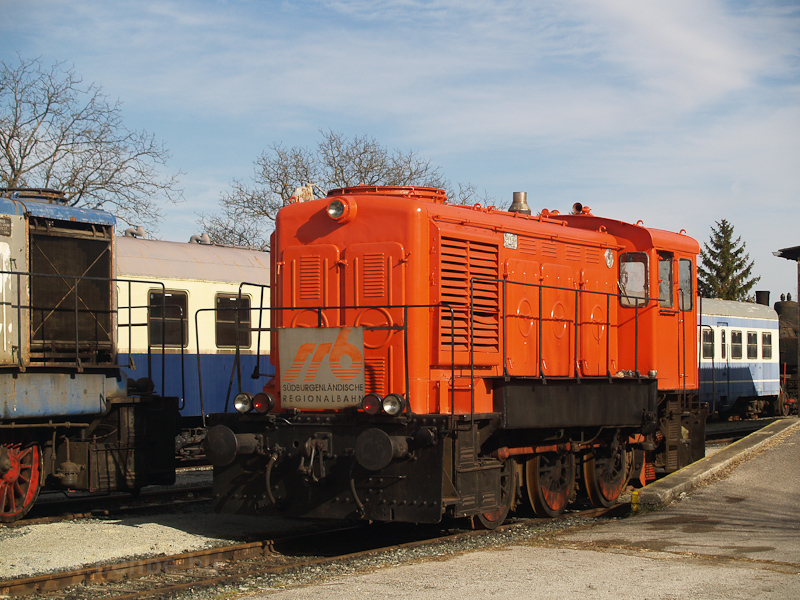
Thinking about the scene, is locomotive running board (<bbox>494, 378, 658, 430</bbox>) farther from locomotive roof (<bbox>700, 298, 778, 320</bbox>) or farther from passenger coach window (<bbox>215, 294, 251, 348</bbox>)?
locomotive roof (<bbox>700, 298, 778, 320</bbox>)

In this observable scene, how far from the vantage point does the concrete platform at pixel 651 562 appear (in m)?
→ 6.48

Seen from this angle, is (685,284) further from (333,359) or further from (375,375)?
(333,359)

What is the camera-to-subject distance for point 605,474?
36.4 ft

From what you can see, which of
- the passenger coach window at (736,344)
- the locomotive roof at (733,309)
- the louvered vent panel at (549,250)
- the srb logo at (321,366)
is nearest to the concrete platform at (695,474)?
the louvered vent panel at (549,250)

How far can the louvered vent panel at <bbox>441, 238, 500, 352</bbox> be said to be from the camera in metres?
8.82

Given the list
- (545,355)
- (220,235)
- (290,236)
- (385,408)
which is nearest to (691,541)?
(545,355)

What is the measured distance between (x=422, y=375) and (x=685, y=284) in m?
5.21

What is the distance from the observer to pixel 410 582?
270 inches

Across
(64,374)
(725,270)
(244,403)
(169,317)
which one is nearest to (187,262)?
(169,317)

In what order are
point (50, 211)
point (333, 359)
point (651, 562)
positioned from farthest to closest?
point (50, 211) < point (333, 359) < point (651, 562)

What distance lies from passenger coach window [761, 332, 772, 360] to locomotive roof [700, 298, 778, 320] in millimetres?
639

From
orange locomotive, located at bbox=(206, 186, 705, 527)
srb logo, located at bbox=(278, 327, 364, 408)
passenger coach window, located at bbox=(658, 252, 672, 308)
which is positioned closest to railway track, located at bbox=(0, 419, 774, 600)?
orange locomotive, located at bbox=(206, 186, 705, 527)

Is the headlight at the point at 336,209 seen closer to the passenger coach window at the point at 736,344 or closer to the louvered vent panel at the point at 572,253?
the louvered vent panel at the point at 572,253

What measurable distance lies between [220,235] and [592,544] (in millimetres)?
31295
